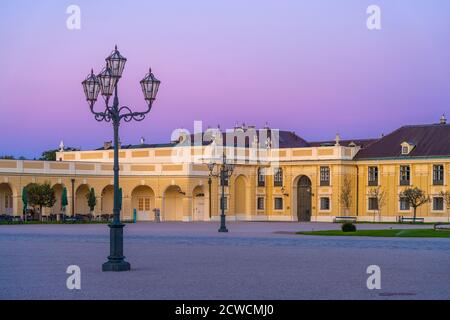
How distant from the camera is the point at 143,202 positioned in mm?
83938

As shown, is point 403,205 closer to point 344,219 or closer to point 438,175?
point 438,175

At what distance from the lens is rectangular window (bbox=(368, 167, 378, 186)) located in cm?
8206

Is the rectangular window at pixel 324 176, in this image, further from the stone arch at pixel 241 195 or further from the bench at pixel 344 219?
the stone arch at pixel 241 195

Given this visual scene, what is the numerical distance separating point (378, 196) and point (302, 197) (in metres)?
7.58

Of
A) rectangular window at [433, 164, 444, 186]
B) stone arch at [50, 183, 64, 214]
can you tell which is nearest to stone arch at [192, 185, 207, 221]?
stone arch at [50, 183, 64, 214]

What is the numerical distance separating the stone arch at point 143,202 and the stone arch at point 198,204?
3.51m

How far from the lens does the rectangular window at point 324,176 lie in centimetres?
8288

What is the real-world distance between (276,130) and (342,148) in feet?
39.0

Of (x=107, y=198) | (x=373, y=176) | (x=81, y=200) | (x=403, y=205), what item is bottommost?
(x=403, y=205)

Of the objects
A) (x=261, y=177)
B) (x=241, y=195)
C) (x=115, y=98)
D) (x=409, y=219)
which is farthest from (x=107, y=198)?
(x=115, y=98)

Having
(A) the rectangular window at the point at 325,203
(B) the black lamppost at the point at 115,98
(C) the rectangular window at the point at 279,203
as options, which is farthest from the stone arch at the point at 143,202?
(B) the black lamppost at the point at 115,98

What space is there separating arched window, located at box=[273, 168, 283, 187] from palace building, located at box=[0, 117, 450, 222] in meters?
0.09

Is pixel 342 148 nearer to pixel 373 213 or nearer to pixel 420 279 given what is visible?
pixel 373 213
